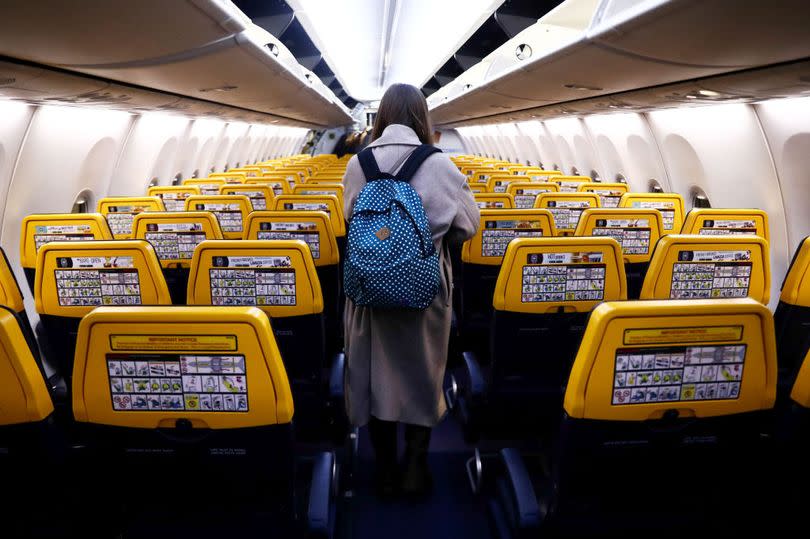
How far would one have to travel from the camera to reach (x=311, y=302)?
2.70 m

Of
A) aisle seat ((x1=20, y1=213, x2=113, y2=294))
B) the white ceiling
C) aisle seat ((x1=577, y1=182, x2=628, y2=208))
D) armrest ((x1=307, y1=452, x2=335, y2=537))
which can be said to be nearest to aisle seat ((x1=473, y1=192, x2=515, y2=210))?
aisle seat ((x1=577, y1=182, x2=628, y2=208))

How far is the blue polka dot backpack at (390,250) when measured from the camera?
2.28 metres

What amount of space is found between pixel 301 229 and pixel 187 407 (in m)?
2.34

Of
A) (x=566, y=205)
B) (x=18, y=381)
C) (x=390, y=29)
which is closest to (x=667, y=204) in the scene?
(x=566, y=205)

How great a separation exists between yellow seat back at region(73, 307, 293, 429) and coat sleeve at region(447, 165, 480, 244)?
3.95ft

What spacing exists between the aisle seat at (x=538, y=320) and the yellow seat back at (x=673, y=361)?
1.07 metres

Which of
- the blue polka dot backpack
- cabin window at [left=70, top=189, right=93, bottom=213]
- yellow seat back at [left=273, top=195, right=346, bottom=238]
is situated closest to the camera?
the blue polka dot backpack

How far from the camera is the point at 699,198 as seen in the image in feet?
25.3

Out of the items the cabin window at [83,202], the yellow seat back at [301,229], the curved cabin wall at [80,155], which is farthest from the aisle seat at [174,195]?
the yellow seat back at [301,229]

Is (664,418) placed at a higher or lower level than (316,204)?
lower

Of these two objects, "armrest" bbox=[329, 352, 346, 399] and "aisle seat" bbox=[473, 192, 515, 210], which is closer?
"armrest" bbox=[329, 352, 346, 399]

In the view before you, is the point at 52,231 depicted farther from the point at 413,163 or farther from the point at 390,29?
the point at 390,29

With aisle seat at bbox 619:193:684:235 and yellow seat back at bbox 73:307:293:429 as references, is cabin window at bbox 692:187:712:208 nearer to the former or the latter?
aisle seat at bbox 619:193:684:235

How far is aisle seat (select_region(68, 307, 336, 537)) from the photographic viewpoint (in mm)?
1506
